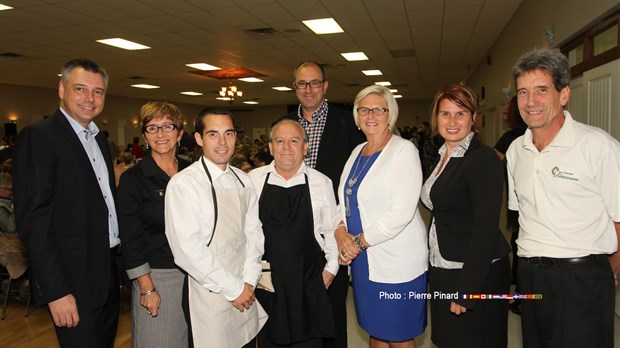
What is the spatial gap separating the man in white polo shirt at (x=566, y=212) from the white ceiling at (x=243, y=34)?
16.6 feet

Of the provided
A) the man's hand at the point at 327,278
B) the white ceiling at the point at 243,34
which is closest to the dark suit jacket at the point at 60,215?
the man's hand at the point at 327,278

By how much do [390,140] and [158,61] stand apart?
1026 centimetres

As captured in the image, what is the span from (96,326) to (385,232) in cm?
152

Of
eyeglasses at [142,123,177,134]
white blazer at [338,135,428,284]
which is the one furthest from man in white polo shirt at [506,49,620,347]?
eyeglasses at [142,123,177,134]

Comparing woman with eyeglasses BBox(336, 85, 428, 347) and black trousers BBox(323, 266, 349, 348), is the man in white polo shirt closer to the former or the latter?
woman with eyeglasses BBox(336, 85, 428, 347)

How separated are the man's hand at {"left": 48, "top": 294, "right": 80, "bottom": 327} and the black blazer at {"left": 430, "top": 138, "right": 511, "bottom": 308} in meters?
1.77

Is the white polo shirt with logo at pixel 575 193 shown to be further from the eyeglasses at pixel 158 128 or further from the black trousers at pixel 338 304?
the eyeglasses at pixel 158 128

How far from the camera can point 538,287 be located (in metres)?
1.93

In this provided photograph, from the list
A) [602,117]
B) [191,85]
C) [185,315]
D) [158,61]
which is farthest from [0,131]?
[602,117]

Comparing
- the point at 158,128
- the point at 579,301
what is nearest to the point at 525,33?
the point at 579,301

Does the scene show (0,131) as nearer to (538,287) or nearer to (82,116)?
(82,116)

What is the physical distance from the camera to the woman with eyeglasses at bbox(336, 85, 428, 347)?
2166 millimetres

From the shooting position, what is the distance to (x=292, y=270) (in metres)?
2.26

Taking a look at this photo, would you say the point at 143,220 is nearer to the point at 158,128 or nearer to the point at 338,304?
the point at 158,128
